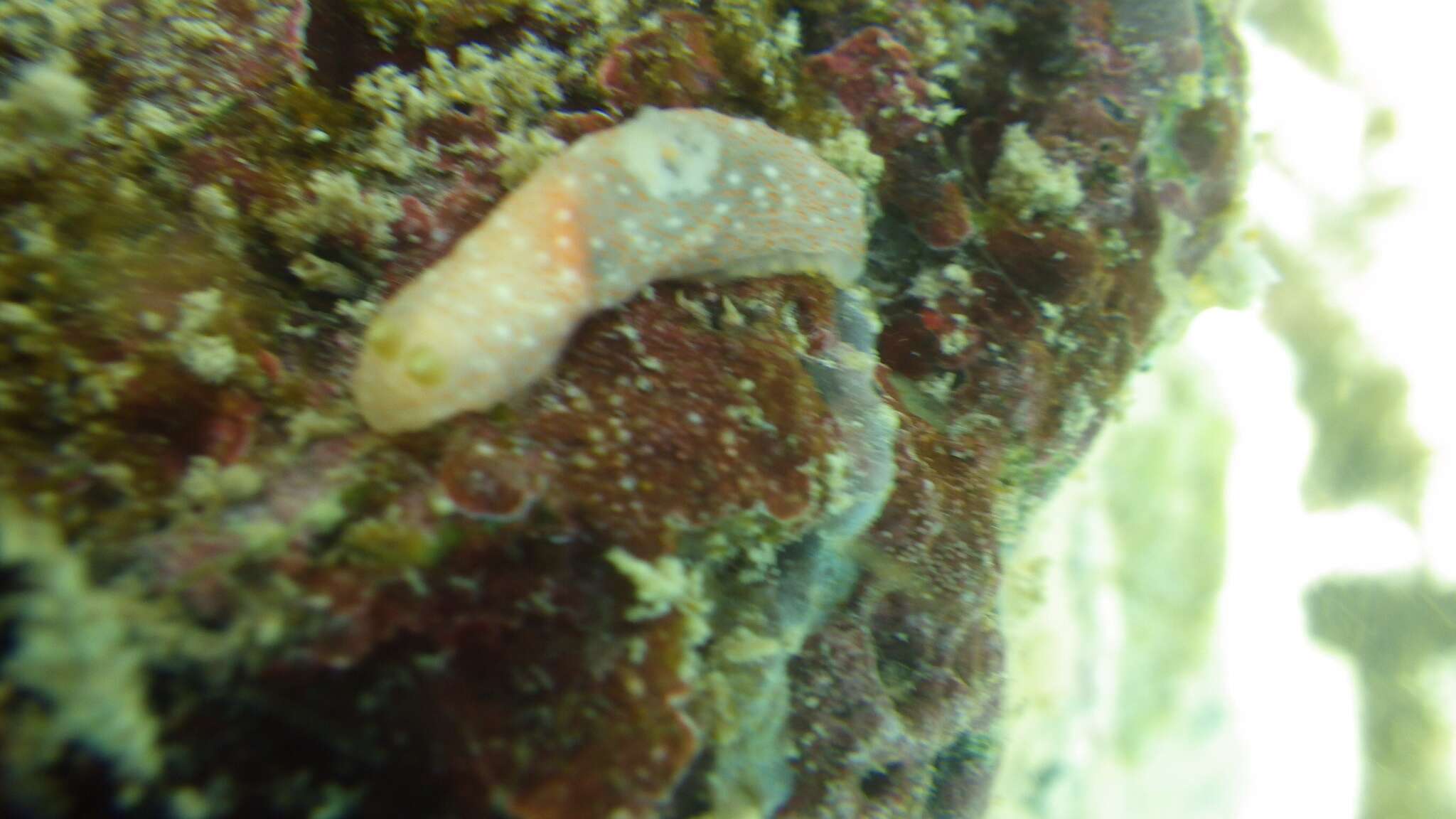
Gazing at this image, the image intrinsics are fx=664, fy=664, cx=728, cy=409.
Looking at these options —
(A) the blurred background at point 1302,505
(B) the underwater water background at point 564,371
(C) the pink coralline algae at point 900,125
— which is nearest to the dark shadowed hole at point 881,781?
(B) the underwater water background at point 564,371

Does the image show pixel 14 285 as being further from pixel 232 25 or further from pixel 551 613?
pixel 551 613

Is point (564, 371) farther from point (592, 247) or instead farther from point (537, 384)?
point (592, 247)

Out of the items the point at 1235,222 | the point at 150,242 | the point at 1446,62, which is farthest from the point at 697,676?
the point at 1446,62

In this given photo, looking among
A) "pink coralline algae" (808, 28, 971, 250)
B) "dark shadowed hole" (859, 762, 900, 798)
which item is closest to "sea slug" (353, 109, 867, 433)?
"pink coralline algae" (808, 28, 971, 250)

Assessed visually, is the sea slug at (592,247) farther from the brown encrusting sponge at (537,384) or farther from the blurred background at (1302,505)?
the blurred background at (1302,505)

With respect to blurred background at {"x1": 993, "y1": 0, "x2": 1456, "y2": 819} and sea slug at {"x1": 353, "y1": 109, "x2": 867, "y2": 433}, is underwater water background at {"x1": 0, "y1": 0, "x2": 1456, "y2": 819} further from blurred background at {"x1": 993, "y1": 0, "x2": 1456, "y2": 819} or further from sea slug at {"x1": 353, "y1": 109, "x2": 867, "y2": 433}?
blurred background at {"x1": 993, "y1": 0, "x2": 1456, "y2": 819}

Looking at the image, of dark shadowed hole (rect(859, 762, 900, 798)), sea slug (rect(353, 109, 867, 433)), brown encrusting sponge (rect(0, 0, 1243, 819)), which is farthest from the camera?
dark shadowed hole (rect(859, 762, 900, 798))
